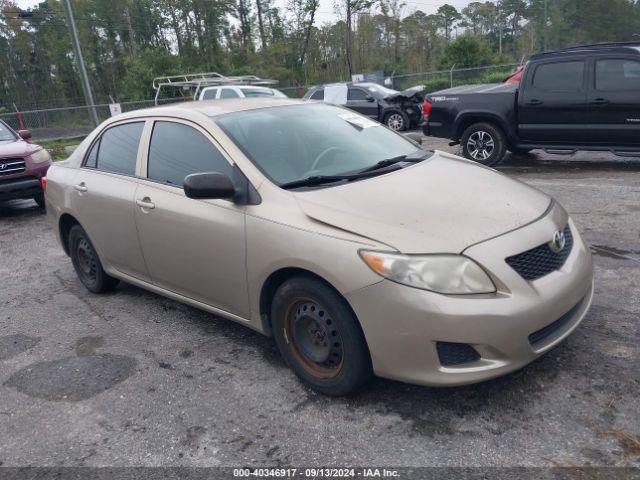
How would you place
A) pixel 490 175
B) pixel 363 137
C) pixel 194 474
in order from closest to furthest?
pixel 194 474 < pixel 490 175 < pixel 363 137

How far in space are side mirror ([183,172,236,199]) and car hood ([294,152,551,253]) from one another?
0.44m

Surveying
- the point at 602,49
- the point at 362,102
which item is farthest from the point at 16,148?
the point at 362,102

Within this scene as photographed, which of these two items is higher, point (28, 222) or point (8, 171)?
point (8, 171)

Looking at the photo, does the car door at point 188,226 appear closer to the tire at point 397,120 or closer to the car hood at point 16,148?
the car hood at point 16,148

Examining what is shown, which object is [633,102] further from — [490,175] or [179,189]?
[179,189]

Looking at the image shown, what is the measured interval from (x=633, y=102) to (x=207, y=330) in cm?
716

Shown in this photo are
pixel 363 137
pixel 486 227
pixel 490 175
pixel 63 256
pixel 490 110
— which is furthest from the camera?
pixel 490 110

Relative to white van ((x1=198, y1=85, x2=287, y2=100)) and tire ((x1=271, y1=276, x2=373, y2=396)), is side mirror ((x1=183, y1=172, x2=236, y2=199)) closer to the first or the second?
tire ((x1=271, y1=276, x2=373, y2=396))

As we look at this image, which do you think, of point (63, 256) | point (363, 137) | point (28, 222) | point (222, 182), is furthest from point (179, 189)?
point (28, 222)

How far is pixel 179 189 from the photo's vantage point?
385cm

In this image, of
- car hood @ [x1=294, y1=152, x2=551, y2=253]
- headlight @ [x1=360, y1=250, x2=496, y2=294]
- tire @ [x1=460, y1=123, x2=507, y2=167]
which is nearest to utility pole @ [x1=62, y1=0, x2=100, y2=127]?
tire @ [x1=460, y1=123, x2=507, y2=167]

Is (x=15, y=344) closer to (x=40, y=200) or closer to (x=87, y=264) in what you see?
(x=87, y=264)

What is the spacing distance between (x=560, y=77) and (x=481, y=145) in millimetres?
1614

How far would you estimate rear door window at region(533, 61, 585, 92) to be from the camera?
8680mm
